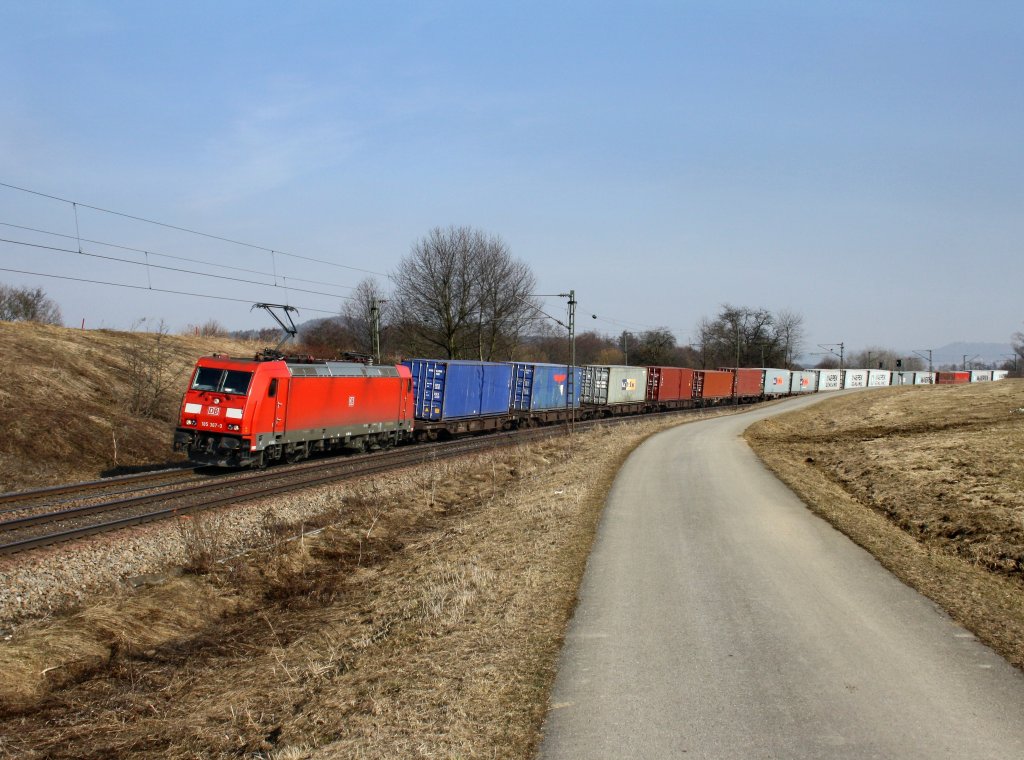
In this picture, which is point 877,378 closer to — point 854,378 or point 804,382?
point 854,378

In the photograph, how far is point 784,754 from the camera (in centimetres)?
476

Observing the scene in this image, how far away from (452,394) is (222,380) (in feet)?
38.7

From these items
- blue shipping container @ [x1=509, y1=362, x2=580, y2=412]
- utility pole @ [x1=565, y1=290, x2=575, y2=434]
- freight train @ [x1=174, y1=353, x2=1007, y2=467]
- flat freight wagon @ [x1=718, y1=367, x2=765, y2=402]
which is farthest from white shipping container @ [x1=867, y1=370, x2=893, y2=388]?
blue shipping container @ [x1=509, y1=362, x2=580, y2=412]

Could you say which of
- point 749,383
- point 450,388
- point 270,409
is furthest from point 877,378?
point 270,409

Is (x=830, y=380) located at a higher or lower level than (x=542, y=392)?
higher

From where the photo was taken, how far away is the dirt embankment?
327 inches

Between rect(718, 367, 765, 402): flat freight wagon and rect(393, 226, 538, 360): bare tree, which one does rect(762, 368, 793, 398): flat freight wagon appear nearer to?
rect(718, 367, 765, 402): flat freight wagon

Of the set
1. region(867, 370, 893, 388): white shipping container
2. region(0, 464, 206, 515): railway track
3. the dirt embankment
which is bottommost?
region(0, 464, 206, 515): railway track

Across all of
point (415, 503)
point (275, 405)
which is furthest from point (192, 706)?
point (275, 405)

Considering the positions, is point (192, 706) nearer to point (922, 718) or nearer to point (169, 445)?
point (922, 718)

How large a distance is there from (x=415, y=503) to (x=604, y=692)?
1194cm

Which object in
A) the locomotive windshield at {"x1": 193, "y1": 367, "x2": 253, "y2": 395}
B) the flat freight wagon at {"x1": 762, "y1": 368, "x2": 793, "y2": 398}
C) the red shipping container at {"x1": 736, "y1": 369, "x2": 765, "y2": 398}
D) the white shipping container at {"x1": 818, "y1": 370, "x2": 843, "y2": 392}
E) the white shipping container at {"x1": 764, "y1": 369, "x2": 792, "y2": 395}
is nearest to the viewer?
the locomotive windshield at {"x1": 193, "y1": 367, "x2": 253, "y2": 395}

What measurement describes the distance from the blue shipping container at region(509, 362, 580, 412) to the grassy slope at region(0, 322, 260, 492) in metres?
15.9

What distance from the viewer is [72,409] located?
78.2 feet
